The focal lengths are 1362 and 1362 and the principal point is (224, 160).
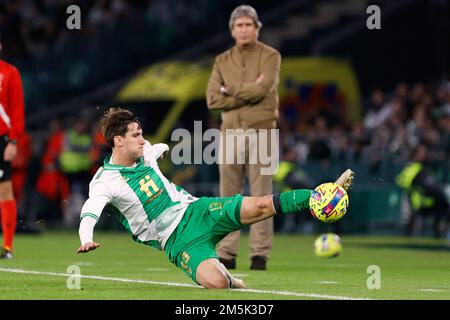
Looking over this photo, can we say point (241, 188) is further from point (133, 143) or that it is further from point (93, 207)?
point (93, 207)

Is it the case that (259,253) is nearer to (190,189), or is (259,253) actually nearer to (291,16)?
(190,189)

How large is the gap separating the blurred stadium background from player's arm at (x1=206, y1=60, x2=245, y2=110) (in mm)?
6438

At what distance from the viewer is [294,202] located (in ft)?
32.2

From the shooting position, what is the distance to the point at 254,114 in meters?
13.4

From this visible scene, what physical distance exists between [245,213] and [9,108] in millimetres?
4856

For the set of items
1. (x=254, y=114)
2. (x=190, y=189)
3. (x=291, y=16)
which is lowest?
(x=190, y=189)

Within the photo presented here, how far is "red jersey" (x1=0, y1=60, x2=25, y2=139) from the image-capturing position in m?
14.2

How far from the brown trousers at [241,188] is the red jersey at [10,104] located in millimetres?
2221

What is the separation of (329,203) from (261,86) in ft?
12.8

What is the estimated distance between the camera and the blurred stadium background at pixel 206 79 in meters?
22.7

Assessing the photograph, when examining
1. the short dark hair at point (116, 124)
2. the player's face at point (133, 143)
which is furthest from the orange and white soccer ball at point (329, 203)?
the short dark hair at point (116, 124)

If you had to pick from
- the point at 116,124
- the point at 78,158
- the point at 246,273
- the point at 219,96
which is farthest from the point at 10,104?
the point at 78,158
